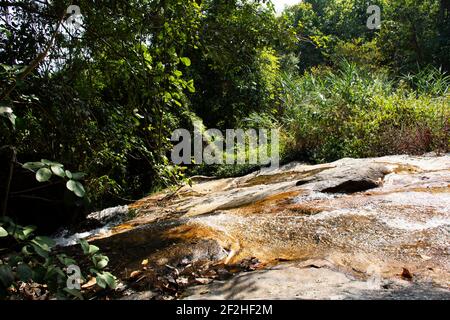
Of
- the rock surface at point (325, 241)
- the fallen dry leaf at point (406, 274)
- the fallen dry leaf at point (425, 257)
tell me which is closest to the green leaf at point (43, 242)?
the rock surface at point (325, 241)

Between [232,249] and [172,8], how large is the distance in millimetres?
1919

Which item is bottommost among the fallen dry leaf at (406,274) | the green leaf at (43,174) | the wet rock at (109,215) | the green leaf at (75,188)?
the wet rock at (109,215)

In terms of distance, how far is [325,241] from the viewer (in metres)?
3.04

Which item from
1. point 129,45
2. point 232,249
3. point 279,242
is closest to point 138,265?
point 232,249

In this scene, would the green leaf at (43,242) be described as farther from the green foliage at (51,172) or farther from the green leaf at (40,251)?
the green foliage at (51,172)

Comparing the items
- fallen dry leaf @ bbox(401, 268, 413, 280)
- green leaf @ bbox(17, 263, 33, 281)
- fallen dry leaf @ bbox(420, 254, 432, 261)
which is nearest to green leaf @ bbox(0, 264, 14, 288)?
green leaf @ bbox(17, 263, 33, 281)

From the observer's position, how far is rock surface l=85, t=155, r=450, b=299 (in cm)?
221

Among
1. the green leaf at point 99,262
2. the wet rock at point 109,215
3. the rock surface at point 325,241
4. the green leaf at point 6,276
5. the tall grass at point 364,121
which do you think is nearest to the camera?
the green leaf at point 6,276

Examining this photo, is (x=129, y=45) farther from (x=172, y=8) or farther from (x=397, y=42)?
(x=397, y=42)

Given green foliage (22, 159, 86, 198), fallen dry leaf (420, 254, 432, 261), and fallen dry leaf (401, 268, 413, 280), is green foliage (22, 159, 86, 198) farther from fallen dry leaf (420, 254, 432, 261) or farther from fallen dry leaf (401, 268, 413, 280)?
fallen dry leaf (420, 254, 432, 261)

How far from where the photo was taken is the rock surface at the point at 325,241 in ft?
7.24

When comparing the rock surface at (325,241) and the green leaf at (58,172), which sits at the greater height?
the green leaf at (58,172)

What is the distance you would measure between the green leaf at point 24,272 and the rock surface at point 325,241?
102 cm

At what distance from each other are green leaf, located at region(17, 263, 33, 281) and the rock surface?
102cm
